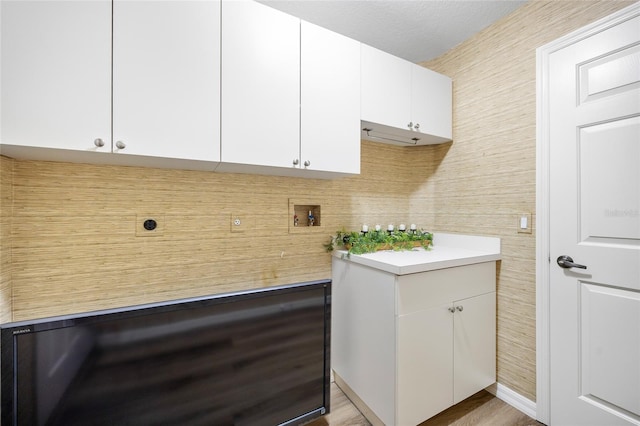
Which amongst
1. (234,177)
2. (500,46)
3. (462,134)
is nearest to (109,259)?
(234,177)

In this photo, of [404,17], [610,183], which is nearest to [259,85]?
[404,17]

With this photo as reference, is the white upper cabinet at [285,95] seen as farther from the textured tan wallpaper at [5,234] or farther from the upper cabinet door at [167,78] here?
the textured tan wallpaper at [5,234]

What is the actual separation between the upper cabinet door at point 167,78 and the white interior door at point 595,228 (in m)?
1.87

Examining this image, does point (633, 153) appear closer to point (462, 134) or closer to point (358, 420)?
point (462, 134)

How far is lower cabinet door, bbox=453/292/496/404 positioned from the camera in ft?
5.30

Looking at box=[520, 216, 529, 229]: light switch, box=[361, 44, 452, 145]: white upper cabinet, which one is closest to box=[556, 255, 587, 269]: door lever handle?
box=[520, 216, 529, 229]: light switch

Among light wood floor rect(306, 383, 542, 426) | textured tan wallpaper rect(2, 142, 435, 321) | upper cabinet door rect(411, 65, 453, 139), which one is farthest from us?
upper cabinet door rect(411, 65, 453, 139)

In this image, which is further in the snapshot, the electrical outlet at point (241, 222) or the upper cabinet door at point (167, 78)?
the electrical outlet at point (241, 222)

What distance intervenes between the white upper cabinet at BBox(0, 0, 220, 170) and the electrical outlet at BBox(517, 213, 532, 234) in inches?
71.1

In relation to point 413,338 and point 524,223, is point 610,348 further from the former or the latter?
point 413,338

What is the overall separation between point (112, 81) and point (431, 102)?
1.87 metres

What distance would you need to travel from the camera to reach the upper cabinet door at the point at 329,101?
147 centimetres

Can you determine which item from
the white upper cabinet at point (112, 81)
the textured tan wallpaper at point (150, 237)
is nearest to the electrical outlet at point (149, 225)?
the textured tan wallpaper at point (150, 237)

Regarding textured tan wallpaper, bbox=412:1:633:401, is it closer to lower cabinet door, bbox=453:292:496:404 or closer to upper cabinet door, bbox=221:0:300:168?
lower cabinet door, bbox=453:292:496:404
